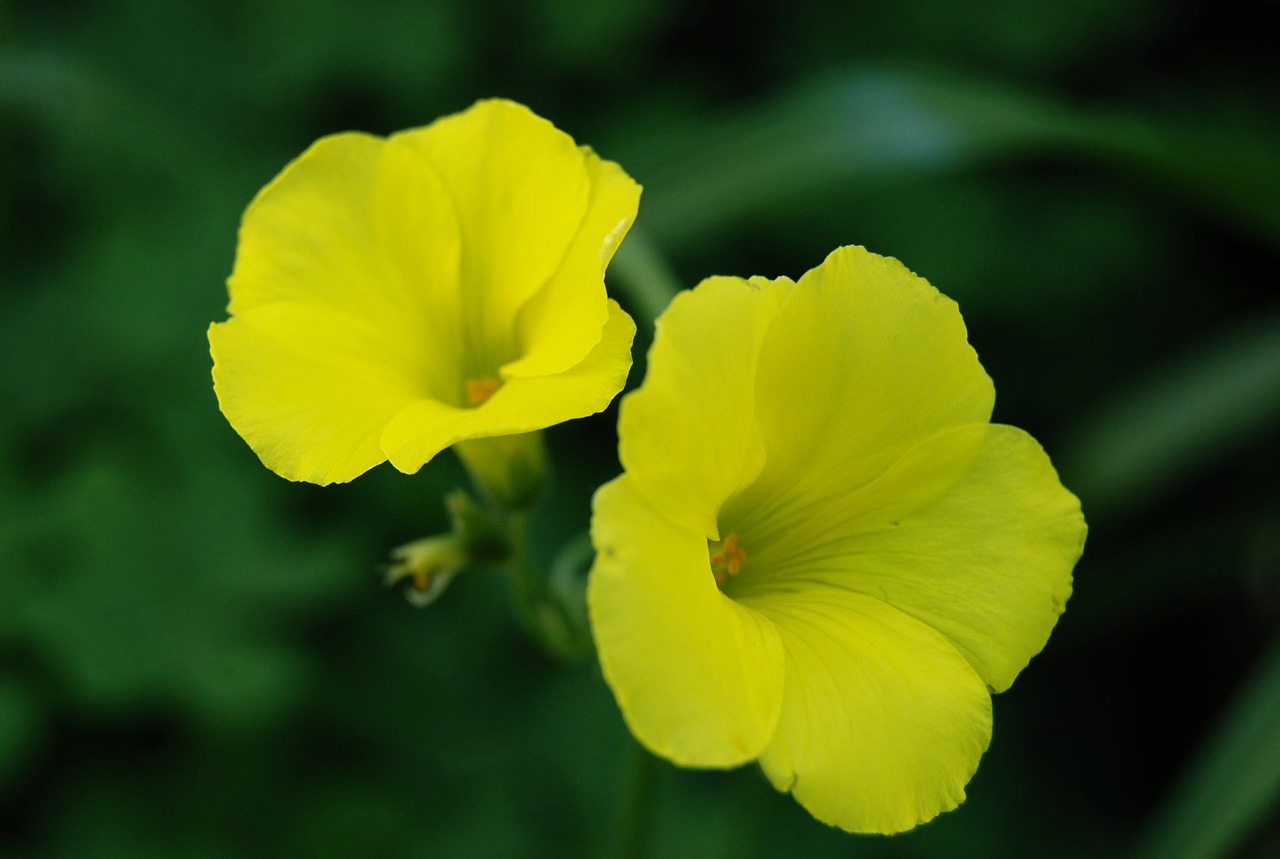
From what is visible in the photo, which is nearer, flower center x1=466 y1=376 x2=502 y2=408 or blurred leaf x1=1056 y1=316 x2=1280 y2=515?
flower center x1=466 y1=376 x2=502 y2=408

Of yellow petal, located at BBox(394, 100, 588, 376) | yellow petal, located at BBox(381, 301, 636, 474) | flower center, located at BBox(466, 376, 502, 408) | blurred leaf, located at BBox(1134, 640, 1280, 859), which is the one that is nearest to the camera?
yellow petal, located at BBox(381, 301, 636, 474)

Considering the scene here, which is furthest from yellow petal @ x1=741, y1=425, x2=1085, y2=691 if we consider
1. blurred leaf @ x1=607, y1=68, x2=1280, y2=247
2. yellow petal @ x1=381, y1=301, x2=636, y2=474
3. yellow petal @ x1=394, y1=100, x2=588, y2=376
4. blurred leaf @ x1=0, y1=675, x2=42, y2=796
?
blurred leaf @ x1=0, y1=675, x2=42, y2=796

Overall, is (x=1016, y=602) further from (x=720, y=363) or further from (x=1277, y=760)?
(x=1277, y=760)

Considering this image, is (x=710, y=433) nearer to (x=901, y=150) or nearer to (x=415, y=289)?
(x=415, y=289)

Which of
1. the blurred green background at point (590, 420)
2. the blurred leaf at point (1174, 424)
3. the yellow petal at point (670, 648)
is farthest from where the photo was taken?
the blurred leaf at point (1174, 424)

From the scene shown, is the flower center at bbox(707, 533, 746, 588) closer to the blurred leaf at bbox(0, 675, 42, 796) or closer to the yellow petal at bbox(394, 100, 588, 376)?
the yellow petal at bbox(394, 100, 588, 376)

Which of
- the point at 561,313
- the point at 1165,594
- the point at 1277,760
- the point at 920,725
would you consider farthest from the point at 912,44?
the point at 920,725

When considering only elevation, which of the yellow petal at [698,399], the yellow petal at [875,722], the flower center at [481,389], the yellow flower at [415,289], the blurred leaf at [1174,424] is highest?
the yellow petal at [698,399]

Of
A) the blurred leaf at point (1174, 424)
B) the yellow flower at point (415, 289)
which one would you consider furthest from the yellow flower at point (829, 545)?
the blurred leaf at point (1174, 424)

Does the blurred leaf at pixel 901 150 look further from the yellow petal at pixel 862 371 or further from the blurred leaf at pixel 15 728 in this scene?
the blurred leaf at pixel 15 728
